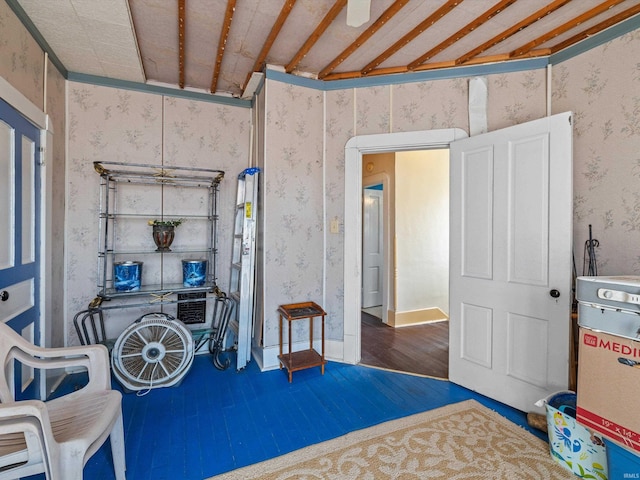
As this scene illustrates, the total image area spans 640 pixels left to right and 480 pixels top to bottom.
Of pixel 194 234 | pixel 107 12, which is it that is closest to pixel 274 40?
pixel 107 12

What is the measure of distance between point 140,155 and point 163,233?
32.3 inches

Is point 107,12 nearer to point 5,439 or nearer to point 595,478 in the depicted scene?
point 5,439

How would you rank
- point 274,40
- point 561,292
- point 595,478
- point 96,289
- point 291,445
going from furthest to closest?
1. point 96,289
2. point 274,40
3. point 561,292
4. point 291,445
5. point 595,478

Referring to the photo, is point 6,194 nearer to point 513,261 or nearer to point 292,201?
point 292,201

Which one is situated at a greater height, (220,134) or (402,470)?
(220,134)

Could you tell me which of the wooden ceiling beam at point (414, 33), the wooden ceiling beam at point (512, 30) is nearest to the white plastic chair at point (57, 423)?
the wooden ceiling beam at point (414, 33)

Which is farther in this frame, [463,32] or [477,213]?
[477,213]

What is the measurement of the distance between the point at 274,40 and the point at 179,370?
2.63 m

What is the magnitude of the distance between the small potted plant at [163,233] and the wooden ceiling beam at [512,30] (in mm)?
2805

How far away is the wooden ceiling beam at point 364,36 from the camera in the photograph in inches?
77.4

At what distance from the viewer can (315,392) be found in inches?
97.0

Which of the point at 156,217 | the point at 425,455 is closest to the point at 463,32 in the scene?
the point at 425,455

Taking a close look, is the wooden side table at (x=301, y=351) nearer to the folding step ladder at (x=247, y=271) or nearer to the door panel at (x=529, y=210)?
the folding step ladder at (x=247, y=271)

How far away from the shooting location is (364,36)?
2.30 meters
